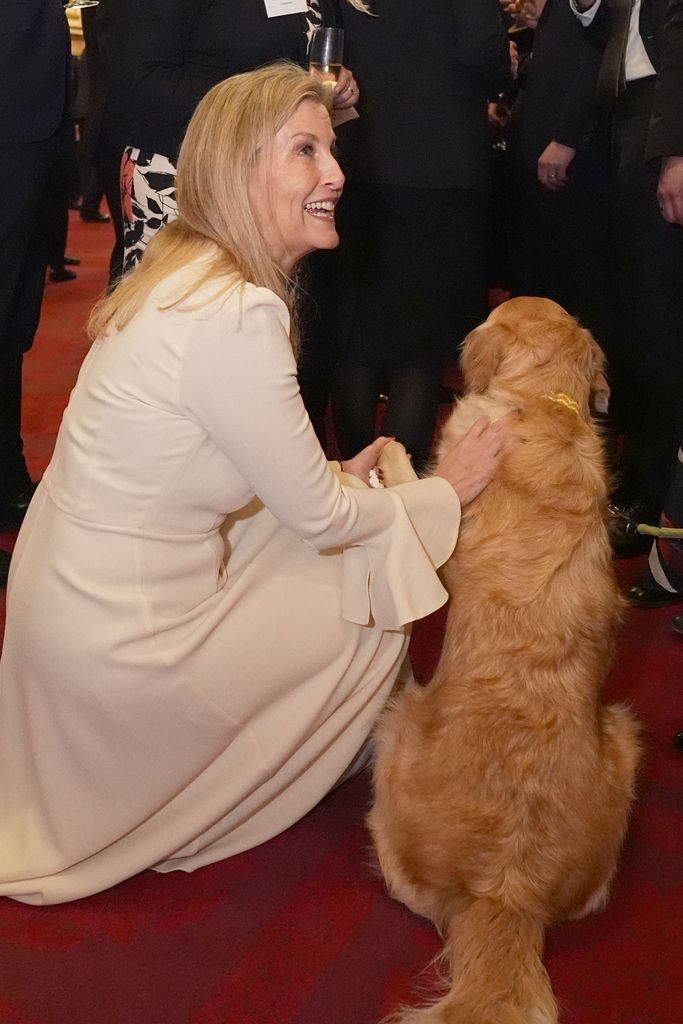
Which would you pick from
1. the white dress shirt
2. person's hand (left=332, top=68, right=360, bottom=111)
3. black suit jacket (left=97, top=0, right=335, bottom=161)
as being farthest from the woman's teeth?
the white dress shirt

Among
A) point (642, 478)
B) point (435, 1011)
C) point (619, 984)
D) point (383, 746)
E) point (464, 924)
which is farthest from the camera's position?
→ point (642, 478)

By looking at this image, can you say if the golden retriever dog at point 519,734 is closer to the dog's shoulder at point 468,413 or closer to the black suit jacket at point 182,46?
the dog's shoulder at point 468,413

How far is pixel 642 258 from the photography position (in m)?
3.15

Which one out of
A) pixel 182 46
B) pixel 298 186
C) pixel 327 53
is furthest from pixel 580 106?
pixel 298 186

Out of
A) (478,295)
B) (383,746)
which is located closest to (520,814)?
(383,746)

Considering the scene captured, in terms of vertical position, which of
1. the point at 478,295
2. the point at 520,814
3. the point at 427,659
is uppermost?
the point at 478,295

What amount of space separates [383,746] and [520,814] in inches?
12.8

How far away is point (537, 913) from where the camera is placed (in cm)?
174

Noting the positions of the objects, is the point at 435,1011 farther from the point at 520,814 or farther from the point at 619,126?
the point at 619,126

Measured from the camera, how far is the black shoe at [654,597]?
10.1 ft

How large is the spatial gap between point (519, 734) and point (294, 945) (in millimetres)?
574

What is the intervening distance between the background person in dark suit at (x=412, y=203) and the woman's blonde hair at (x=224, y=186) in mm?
943

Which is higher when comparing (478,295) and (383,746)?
(478,295)

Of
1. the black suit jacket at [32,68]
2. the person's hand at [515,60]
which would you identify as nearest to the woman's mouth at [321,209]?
the black suit jacket at [32,68]
